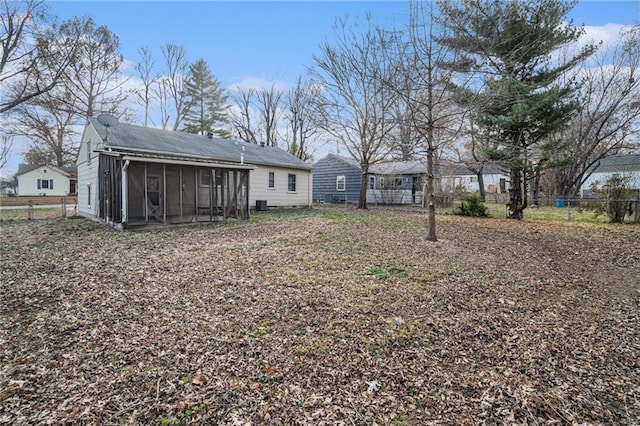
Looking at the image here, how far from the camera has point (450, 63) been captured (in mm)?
7371

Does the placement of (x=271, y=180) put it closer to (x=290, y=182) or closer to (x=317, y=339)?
(x=290, y=182)

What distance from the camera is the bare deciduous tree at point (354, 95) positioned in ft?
45.0

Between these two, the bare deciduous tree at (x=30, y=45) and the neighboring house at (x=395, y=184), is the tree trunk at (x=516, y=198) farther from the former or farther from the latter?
the bare deciduous tree at (x=30, y=45)

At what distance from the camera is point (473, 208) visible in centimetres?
1483

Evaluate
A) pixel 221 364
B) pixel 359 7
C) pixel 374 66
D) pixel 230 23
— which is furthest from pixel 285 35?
pixel 221 364

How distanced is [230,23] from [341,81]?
603cm

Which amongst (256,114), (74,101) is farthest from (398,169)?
(74,101)

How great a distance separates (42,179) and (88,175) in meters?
24.8

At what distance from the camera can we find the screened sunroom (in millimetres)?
10039

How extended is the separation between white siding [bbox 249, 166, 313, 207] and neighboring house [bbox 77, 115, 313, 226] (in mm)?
52

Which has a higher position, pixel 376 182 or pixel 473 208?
pixel 376 182

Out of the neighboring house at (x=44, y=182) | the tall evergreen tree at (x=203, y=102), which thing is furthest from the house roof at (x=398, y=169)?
the neighboring house at (x=44, y=182)

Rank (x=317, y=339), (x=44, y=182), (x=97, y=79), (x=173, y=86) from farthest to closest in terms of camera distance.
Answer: (x=44, y=182) → (x=173, y=86) → (x=97, y=79) → (x=317, y=339)

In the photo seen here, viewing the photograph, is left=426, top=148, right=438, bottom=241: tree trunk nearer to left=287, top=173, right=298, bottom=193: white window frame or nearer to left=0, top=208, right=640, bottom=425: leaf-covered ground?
left=0, top=208, right=640, bottom=425: leaf-covered ground
